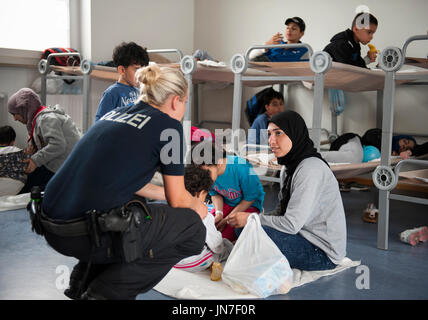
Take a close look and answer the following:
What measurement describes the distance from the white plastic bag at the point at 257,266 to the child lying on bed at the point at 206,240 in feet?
0.79

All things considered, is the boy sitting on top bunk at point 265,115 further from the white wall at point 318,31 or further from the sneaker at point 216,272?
the sneaker at point 216,272

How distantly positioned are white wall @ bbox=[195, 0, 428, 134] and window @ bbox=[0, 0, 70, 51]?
6.33ft

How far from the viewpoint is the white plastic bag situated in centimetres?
222

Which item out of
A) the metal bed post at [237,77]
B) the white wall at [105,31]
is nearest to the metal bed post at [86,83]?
the white wall at [105,31]

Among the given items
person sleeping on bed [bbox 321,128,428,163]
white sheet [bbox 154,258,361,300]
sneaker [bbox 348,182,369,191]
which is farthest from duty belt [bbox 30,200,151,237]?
sneaker [bbox 348,182,369,191]

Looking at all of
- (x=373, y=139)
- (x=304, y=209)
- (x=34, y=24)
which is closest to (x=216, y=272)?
(x=304, y=209)

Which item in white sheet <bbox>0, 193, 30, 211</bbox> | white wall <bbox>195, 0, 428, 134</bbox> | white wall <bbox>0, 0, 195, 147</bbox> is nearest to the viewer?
white sheet <bbox>0, 193, 30, 211</bbox>

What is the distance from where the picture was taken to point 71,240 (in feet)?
5.46

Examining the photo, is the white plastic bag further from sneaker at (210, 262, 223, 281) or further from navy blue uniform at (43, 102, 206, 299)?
navy blue uniform at (43, 102, 206, 299)

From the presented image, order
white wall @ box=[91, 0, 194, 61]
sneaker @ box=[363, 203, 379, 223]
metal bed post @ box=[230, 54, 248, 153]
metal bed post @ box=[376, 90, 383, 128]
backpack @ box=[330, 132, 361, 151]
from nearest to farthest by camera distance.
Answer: metal bed post @ box=[230, 54, 248, 153] → sneaker @ box=[363, 203, 379, 223] → backpack @ box=[330, 132, 361, 151] → metal bed post @ box=[376, 90, 383, 128] → white wall @ box=[91, 0, 194, 61]

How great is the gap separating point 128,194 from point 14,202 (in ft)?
8.88

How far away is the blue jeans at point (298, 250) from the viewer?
97.7 inches

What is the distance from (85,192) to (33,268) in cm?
124
